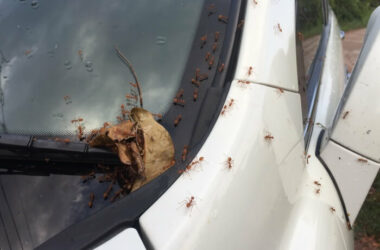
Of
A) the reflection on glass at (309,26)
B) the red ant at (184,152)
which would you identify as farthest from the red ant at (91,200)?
the reflection on glass at (309,26)

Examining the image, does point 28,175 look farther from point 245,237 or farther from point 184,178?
point 245,237

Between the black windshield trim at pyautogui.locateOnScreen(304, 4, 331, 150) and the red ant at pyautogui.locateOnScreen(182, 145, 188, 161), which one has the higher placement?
the black windshield trim at pyautogui.locateOnScreen(304, 4, 331, 150)

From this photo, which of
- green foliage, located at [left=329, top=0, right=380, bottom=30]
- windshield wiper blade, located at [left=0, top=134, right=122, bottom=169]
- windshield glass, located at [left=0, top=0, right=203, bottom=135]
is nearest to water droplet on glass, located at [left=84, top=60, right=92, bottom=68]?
windshield glass, located at [left=0, top=0, right=203, bottom=135]

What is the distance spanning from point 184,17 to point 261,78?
0.57 m

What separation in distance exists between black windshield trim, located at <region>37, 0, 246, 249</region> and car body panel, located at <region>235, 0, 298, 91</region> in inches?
1.8

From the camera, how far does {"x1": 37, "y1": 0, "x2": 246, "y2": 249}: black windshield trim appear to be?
1.36 meters

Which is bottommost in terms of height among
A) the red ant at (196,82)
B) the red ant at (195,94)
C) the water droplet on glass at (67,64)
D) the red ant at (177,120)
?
the red ant at (177,120)

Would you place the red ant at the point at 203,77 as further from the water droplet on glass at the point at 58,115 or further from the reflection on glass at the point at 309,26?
the reflection on glass at the point at 309,26

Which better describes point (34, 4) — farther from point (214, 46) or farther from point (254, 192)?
point (254, 192)

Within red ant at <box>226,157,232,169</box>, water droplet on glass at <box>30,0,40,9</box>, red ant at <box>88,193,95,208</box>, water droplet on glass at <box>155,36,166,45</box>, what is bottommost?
red ant at <box>88,193,95,208</box>

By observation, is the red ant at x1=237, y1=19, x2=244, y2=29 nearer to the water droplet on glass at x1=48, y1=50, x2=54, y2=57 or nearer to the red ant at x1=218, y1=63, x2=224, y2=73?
the red ant at x1=218, y1=63, x2=224, y2=73

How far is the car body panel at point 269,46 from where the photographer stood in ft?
5.85

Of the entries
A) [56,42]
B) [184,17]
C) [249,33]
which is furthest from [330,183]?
[56,42]

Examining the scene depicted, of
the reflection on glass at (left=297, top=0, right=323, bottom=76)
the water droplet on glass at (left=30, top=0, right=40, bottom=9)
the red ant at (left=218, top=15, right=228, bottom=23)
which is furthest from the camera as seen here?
the reflection on glass at (left=297, top=0, right=323, bottom=76)
